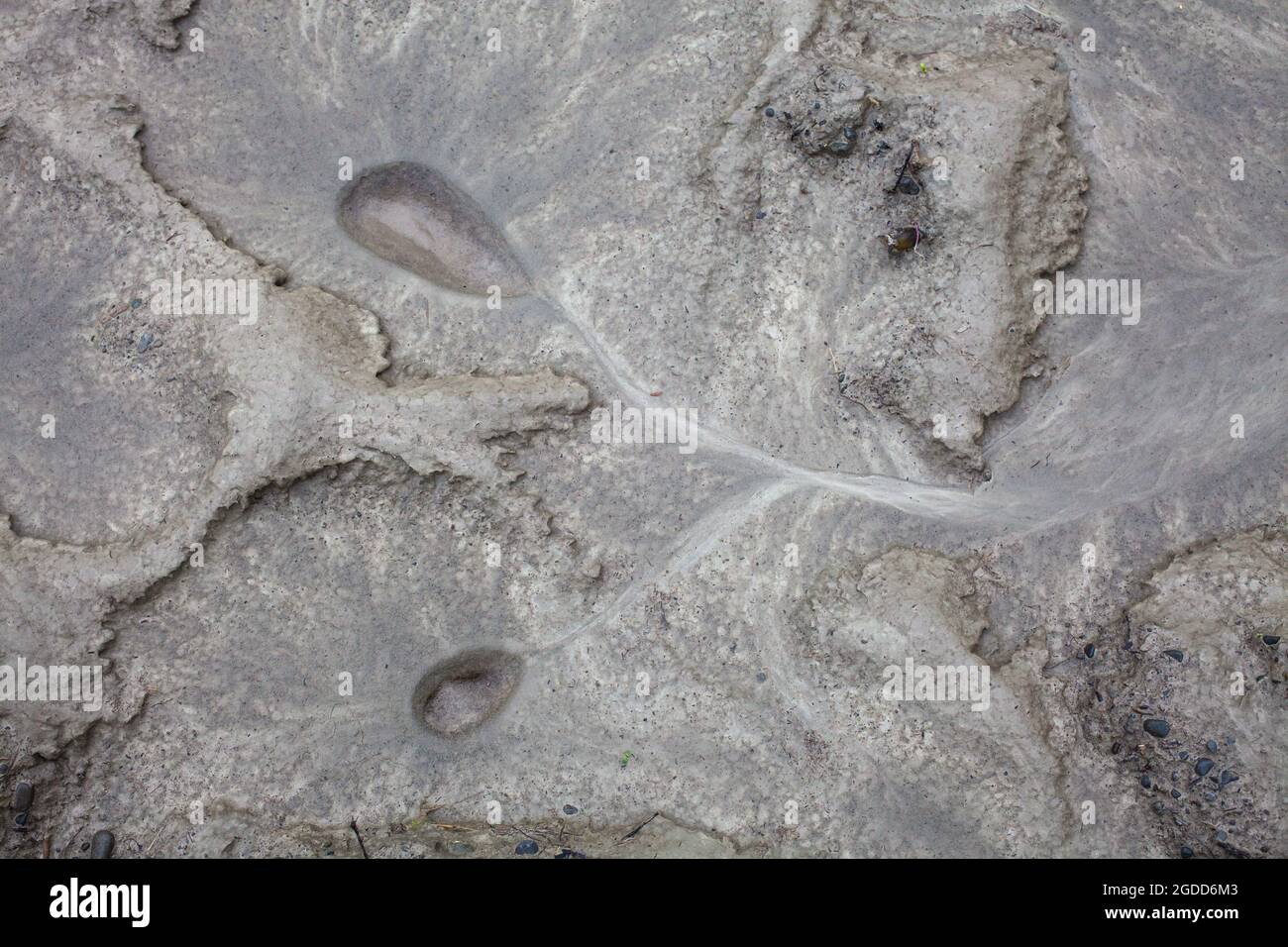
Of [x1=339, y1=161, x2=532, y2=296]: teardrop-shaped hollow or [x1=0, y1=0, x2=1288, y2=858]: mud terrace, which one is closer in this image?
[x1=0, y1=0, x2=1288, y2=858]: mud terrace

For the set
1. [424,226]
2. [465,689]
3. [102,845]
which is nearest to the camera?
[102,845]

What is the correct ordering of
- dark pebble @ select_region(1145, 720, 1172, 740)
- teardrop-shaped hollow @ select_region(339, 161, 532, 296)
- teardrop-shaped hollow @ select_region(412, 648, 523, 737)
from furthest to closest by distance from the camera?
teardrop-shaped hollow @ select_region(339, 161, 532, 296) < teardrop-shaped hollow @ select_region(412, 648, 523, 737) < dark pebble @ select_region(1145, 720, 1172, 740)

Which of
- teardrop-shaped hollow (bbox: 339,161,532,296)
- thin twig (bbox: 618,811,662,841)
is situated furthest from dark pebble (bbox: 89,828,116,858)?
teardrop-shaped hollow (bbox: 339,161,532,296)

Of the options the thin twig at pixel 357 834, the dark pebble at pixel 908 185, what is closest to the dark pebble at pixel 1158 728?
the dark pebble at pixel 908 185

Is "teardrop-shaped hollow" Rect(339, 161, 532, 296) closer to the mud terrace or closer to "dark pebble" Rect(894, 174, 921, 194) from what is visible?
the mud terrace

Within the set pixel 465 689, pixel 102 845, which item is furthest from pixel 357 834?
pixel 102 845

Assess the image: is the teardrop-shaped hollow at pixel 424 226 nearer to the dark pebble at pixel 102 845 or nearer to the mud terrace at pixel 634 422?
the mud terrace at pixel 634 422

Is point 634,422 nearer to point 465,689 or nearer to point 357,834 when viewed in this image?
point 465,689
